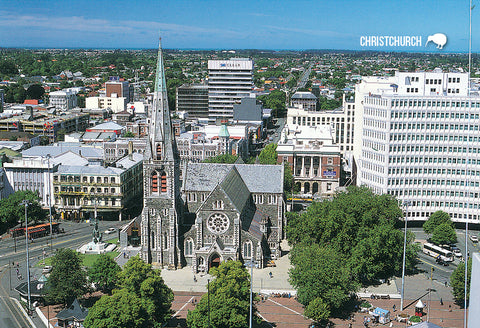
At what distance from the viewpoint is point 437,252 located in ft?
392

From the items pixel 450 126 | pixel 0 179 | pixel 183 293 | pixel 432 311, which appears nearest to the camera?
pixel 432 311

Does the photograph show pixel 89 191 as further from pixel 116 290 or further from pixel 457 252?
pixel 457 252

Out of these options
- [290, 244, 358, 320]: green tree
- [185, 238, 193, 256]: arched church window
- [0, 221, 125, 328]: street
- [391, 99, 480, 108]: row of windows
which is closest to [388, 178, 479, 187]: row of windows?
[391, 99, 480, 108]: row of windows

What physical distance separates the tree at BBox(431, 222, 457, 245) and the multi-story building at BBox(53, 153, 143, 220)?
76524 mm

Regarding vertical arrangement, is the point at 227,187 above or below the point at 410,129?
below

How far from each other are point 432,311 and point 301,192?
82487 mm

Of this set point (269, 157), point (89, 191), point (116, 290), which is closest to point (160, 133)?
point (116, 290)

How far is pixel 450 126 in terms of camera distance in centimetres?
13488

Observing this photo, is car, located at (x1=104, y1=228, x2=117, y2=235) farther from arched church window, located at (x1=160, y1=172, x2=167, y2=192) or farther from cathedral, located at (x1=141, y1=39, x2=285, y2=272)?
arched church window, located at (x1=160, y1=172, x2=167, y2=192)

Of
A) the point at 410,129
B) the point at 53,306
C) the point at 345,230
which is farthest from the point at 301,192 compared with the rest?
the point at 53,306

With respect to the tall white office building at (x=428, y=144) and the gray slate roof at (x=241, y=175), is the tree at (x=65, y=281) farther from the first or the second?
the tall white office building at (x=428, y=144)

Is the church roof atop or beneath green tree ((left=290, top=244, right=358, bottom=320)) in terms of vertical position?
atop

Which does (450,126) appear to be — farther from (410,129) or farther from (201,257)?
(201,257)

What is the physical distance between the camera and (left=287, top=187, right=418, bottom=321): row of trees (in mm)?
90438
